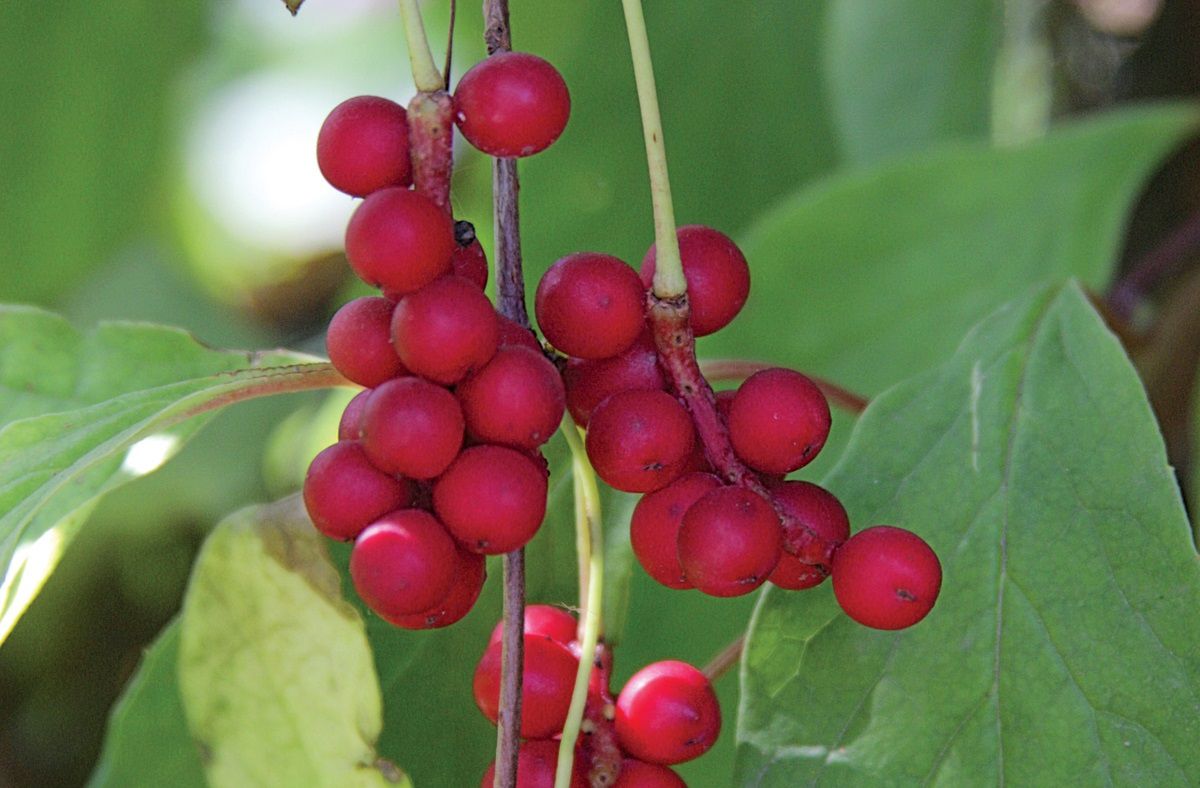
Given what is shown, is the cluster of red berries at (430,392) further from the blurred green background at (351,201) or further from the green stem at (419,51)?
the blurred green background at (351,201)

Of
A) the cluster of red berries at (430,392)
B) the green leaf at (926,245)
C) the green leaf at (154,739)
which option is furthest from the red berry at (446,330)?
the green leaf at (926,245)

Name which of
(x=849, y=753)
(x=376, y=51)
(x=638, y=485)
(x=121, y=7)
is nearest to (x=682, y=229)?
(x=638, y=485)

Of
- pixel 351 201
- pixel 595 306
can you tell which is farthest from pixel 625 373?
pixel 351 201

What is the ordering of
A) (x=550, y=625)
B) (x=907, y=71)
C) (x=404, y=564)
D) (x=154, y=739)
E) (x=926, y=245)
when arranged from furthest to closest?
1. (x=907, y=71)
2. (x=926, y=245)
3. (x=154, y=739)
4. (x=550, y=625)
5. (x=404, y=564)

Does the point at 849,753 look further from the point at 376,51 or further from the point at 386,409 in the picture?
the point at 376,51

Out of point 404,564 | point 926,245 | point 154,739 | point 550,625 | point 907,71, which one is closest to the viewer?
point 404,564

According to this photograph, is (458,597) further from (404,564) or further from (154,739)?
(154,739)

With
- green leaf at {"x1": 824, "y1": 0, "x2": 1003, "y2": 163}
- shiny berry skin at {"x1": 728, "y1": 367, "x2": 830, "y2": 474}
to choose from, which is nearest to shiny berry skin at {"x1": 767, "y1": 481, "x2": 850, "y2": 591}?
shiny berry skin at {"x1": 728, "y1": 367, "x2": 830, "y2": 474}
